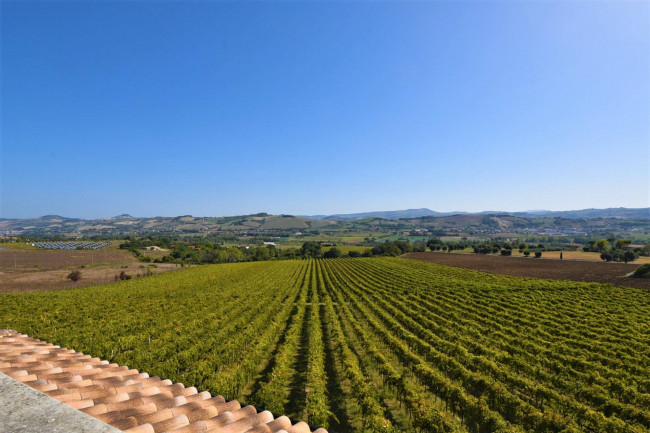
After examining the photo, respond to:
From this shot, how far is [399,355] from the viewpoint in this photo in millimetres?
18297

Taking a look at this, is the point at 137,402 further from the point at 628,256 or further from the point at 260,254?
the point at 260,254

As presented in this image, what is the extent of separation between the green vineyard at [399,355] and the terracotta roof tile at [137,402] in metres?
7.33

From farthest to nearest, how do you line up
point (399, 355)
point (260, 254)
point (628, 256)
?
point (260, 254) < point (628, 256) < point (399, 355)

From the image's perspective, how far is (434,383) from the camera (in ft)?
45.4

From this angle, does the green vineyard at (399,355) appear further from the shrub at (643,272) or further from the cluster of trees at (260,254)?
the cluster of trees at (260,254)

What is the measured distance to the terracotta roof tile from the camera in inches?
131

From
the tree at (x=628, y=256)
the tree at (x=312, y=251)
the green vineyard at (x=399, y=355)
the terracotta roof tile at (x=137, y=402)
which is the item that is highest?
the terracotta roof tile at (x=137, y=402)

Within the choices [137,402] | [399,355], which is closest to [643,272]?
[399,355]

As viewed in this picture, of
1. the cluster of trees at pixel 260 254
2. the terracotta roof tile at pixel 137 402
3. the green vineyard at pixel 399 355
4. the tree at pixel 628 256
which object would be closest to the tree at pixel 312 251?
the cluster of trees at pixel 260 254

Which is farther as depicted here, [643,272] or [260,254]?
[260,254]

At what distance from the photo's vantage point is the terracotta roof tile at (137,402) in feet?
10.9

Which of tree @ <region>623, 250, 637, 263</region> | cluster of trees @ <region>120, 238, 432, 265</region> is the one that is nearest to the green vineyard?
tree @ <region>623, 250, 637, 263</region>

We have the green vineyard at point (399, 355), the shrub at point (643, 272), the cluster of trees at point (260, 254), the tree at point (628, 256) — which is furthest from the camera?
the cluster of trees at point (260, 254)

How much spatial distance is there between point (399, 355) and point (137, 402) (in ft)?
56.6
